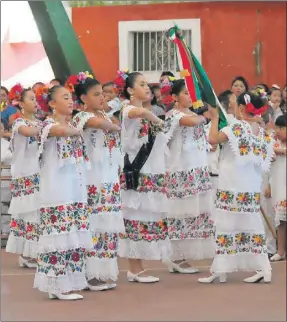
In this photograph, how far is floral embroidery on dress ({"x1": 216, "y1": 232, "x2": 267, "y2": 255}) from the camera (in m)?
5.39

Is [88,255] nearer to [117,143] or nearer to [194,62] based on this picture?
[117,143]

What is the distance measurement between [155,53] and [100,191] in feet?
4.48

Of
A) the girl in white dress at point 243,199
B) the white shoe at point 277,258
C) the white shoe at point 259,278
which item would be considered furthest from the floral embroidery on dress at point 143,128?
the white shoe at point 277,258

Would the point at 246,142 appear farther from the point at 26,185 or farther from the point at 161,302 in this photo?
the point at 26,185

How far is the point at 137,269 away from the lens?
18.4 ft

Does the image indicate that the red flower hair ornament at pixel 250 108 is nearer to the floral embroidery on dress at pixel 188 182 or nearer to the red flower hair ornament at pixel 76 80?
the floral embroidery on dress at pixel 188 182

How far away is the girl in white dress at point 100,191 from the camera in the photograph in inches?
203

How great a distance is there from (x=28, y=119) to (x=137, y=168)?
2.84 ft

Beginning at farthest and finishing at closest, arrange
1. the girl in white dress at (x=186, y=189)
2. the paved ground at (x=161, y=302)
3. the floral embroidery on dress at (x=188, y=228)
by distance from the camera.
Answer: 1. the floral embroidery on dress at (x=188, y=228)
2. the girl in white dress at (x=186, y=189)
3. the paved ground at (x=161, y=302)

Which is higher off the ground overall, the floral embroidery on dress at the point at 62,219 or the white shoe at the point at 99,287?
the floral embroidery on dress at the point at 62,219

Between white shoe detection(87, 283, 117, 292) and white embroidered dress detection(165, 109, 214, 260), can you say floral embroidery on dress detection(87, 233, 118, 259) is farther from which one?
white embroidered dress detection(165, 109, 214, 260)

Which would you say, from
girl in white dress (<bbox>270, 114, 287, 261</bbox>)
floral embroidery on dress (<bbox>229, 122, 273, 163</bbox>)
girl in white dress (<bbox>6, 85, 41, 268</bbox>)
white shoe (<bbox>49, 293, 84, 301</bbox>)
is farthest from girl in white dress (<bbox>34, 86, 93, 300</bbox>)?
girl in white dress (<bbox>270, 114, 287, 261</bbox>)

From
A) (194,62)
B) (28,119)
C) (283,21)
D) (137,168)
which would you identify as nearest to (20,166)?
(28,119)

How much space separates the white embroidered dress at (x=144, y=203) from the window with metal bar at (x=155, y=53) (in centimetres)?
68
